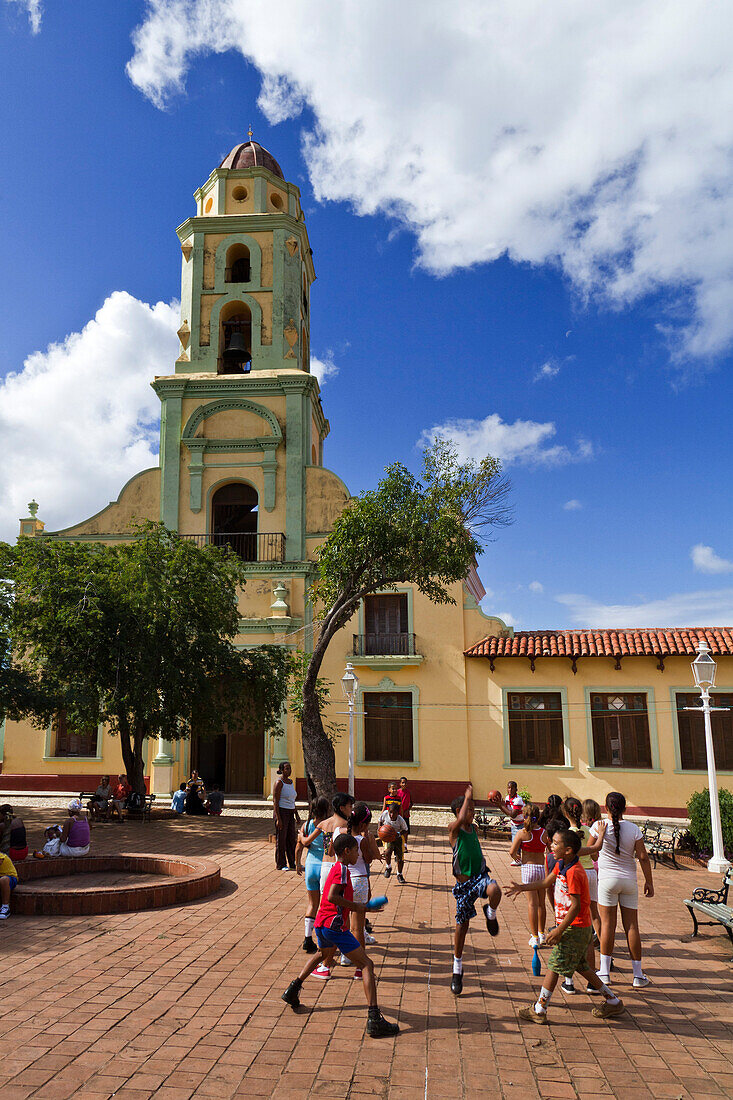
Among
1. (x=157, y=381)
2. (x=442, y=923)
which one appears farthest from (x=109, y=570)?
(x=442, y=923)

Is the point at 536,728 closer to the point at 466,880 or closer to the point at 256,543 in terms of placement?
the point at 256,543

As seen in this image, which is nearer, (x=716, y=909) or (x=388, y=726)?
(x=716, y=909)

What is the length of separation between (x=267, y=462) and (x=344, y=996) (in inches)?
689

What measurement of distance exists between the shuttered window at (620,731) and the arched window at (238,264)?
16.8 meters

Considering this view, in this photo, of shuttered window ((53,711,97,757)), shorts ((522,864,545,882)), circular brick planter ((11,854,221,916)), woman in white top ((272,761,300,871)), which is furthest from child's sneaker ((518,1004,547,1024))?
shuttered window ((53,711,97,757))

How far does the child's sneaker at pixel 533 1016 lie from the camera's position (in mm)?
5297

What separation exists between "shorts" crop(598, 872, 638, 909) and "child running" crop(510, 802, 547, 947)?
0.70 meters

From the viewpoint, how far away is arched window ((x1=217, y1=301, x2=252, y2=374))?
76.9 ft

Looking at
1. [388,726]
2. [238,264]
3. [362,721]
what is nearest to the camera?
[388,726]

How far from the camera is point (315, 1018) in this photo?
17.5 feet

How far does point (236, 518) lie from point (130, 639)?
8394 mm

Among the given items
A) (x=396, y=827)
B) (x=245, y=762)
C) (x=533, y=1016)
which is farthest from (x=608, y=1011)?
(x=245, y=762)

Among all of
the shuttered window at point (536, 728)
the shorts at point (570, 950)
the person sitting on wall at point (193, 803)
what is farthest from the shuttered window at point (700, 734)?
the shorts at point (570, 950)

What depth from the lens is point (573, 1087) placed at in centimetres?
441
